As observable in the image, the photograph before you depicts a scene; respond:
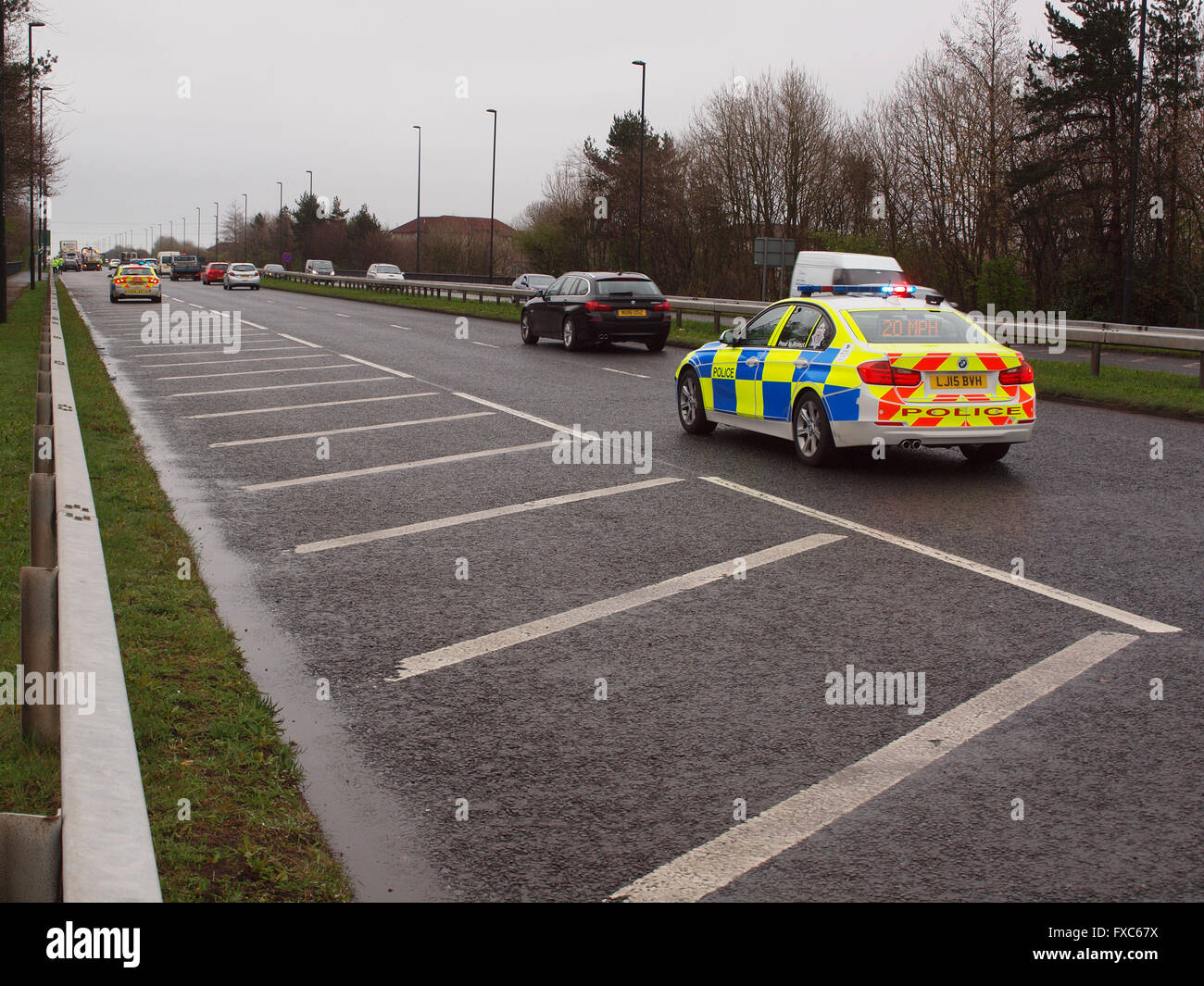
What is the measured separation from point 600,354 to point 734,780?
2104cm

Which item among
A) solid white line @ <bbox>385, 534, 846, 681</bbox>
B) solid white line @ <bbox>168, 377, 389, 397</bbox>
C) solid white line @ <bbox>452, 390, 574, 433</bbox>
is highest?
solid white line @ <bbox>168, 377, 389, 397</bbox>

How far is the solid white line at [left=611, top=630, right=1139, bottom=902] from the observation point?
3.55 metres

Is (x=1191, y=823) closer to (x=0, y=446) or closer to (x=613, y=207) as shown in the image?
(x=0, y=446)

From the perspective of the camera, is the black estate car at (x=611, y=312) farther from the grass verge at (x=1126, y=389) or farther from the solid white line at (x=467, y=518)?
the solid white line at (x=467, y=518)

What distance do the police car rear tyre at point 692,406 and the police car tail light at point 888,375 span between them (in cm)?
284

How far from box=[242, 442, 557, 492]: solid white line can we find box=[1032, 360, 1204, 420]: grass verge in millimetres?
7952

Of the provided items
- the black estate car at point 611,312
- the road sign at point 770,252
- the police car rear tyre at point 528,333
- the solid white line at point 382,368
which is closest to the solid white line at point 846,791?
the solid white line at point 382,368

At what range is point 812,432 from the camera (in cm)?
1093

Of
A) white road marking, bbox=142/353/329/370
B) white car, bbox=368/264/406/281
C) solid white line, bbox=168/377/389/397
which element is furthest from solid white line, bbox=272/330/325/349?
white car, bbox=368/264/406/281

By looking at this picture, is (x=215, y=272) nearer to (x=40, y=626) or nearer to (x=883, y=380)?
(x=883, y=380)

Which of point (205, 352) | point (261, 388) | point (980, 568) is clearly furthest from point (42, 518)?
point (205, 352)

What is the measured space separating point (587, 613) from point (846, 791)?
2.42m

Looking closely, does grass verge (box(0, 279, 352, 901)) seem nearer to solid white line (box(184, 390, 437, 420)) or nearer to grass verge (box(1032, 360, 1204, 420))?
solid white line (box(184, 390, 437, 420))

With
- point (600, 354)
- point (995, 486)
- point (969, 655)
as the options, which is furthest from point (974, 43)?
point (969, 655)
